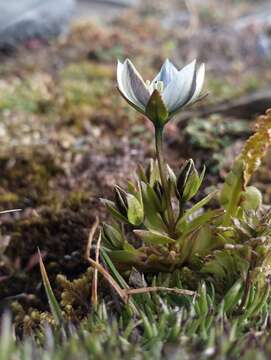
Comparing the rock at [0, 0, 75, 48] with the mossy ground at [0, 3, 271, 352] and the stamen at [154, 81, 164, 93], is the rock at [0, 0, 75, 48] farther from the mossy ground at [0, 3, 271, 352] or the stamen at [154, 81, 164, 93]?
the stamen at [154, 81, 164, 93]

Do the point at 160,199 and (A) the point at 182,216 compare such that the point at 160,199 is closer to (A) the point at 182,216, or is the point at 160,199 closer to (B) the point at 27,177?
(A) the point at 182,216

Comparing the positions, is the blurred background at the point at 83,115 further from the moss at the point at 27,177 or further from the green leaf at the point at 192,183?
the green leaf at the point at 192,183

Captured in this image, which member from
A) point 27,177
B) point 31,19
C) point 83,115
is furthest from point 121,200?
point 31,19

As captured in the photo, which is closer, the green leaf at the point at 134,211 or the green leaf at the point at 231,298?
the green leaf at the point at 231,298

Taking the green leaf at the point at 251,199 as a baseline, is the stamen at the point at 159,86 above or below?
above

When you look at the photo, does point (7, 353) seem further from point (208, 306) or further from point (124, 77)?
point (124, 77)

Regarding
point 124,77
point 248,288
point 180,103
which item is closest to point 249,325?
point 248,288

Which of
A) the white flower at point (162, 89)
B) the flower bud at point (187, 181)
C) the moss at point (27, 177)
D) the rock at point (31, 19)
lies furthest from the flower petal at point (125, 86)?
the rock at point (31, 19)
